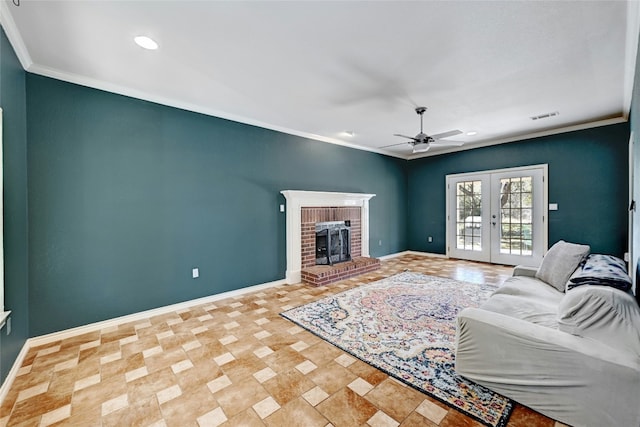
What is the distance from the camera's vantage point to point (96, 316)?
2896mm

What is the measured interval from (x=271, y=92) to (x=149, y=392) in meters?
3.12

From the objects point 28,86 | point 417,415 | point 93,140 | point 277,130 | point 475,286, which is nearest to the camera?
point 417,415

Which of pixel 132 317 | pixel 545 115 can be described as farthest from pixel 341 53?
pixel 545 115

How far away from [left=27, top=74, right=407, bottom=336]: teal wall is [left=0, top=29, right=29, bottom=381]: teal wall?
13 cm

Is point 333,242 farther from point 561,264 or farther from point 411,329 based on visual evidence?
point 561,264

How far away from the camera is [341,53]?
244 cm

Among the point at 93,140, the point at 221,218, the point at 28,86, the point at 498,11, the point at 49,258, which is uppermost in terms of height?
the point at 498,11

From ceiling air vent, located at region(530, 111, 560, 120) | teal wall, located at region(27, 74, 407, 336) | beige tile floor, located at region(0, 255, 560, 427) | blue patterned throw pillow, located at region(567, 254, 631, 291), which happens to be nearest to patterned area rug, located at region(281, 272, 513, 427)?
beige tile floor, located at region(0, 255, 560, 427)

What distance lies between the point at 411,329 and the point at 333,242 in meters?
2.69

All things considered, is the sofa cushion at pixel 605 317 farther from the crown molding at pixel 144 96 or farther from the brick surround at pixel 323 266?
the crown molding at pixel 144 96

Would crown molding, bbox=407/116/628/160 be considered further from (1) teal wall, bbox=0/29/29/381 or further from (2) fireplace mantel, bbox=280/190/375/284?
(1) teal wall, bbox=0/29/29/381

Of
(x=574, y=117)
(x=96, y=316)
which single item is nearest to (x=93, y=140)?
(x=96, y=316)

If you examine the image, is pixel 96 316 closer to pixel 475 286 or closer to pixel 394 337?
pixel 394 337

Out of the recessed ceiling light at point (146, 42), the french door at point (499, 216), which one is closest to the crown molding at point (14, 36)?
the recessed ceiling light at point (146, 42)
